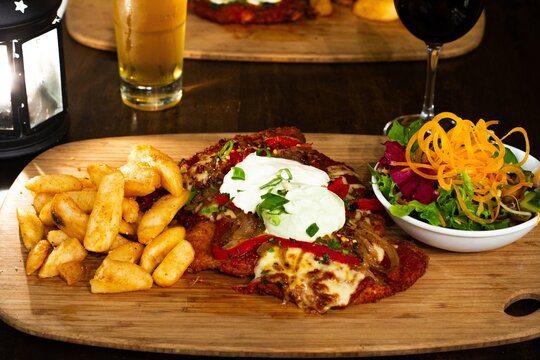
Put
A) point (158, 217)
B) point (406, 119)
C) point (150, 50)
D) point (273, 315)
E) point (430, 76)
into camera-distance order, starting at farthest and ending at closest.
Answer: point (406, 119) < point (150, 50) < point (430, 76) < point (158, 217) < point (273, 315)

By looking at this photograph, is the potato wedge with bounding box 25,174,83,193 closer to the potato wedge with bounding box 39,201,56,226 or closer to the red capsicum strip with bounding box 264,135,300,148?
the potato wedge with bounding box 39,201,56,226

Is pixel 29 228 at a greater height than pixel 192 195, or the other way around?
pixel 192 195

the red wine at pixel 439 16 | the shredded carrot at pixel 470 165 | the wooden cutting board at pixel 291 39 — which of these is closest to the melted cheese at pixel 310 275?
the shredded carrot at pixel 470 165

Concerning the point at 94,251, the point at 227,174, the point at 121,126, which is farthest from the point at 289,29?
the point at 94,251

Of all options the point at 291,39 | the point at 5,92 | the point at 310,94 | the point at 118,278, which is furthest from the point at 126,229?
the point at 291,39

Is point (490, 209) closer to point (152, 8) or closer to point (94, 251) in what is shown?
point (94, 251)

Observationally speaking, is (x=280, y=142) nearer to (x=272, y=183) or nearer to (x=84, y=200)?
(x=272, y=183)
